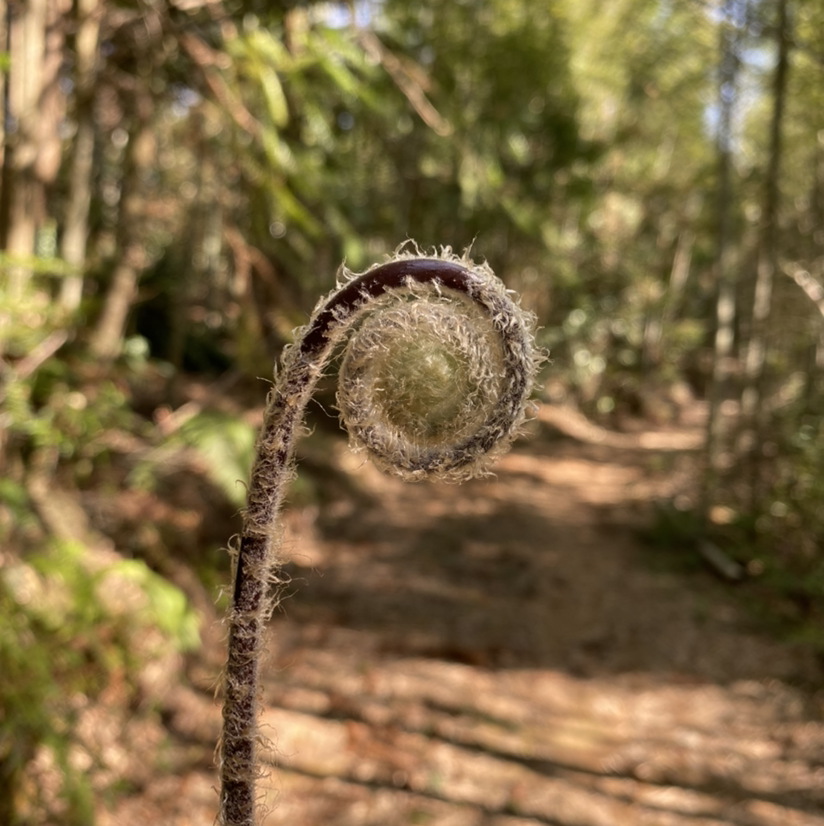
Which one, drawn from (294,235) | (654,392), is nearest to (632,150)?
(654,392)

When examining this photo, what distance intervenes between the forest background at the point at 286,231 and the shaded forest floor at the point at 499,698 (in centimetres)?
A: 55

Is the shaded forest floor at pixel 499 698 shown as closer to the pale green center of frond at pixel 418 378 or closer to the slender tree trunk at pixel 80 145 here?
the pale green center of frond at pixel 418 378

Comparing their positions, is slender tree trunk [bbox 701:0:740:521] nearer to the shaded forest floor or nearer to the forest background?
the forest background

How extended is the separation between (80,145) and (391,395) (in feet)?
12.8

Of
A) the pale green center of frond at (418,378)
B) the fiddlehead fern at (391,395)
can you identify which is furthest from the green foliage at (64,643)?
the pale green center of frond at (418,378)

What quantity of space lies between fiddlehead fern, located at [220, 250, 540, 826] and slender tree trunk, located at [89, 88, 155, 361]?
350 centimetres

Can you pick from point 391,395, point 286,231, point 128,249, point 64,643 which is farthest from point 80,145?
point 391,395

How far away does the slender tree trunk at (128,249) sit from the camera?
3.96 meters

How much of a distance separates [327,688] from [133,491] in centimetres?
186

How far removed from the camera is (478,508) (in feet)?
26.3

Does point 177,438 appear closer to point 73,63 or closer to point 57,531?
point 57,531

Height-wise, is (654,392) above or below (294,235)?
below

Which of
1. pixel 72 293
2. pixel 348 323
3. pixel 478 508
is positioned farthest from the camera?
pixel 478 508

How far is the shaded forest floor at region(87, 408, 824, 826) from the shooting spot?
3.35 metres
